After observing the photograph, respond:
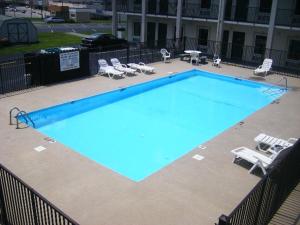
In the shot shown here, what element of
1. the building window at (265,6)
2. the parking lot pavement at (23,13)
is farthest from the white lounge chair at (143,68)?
the parking lot pavement at (23,13)

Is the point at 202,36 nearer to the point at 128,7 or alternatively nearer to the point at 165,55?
the point at 165,55

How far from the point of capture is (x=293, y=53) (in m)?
22.7

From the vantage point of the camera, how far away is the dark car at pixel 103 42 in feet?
87.9

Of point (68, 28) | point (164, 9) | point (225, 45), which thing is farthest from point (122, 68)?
point (68, 28)

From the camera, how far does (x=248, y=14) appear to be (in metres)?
24.5

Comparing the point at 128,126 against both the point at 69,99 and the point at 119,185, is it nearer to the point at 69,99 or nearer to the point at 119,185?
the point at 69,99

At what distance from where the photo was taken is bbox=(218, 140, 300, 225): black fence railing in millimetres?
5504

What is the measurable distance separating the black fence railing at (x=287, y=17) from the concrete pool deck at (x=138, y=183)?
1267 centimetres

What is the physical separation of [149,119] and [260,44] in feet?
45.5

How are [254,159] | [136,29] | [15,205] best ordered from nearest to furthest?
[15,205] → [254,159] → [136,29]

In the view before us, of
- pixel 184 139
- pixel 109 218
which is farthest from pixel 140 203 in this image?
pixel 184 139

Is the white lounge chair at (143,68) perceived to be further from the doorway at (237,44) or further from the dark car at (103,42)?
the doorway at (237,44)

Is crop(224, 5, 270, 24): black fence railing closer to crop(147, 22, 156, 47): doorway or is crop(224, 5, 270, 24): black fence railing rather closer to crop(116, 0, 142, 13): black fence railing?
→ crop(147, 22, 156, 47): doorway

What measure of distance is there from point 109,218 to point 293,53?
2022 cm
